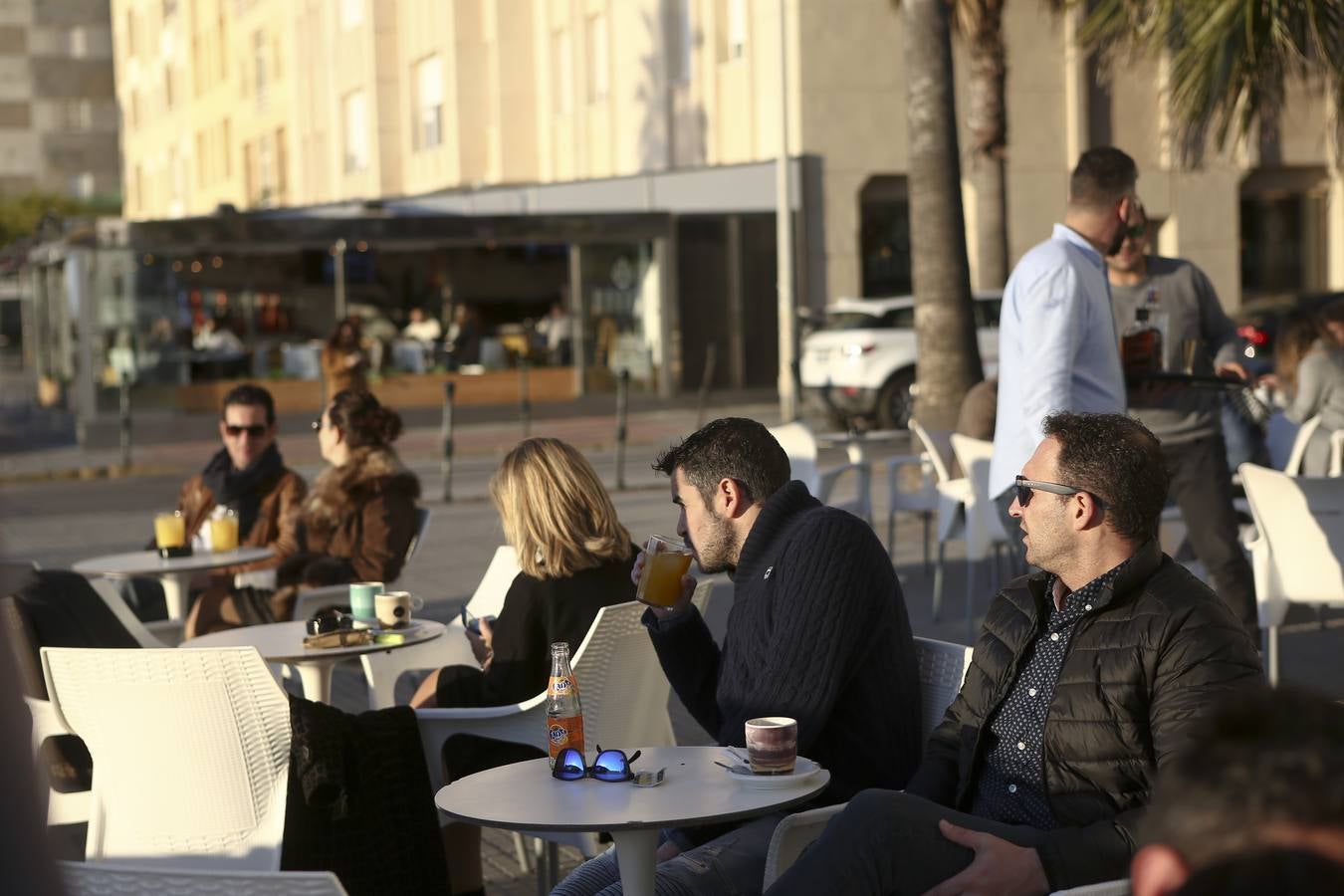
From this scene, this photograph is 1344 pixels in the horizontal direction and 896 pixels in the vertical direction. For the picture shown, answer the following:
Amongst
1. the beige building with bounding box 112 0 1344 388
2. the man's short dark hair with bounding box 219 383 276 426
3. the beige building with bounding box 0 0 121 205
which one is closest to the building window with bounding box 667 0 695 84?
the beige building with bounding box 112 0 1344 388

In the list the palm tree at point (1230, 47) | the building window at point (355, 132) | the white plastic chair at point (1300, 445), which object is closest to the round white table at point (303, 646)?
the white plastic chair at point (1300, 445)

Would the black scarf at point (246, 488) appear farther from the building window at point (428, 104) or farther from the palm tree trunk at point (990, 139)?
the building window at point (428, 104)

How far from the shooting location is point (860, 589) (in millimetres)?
4027

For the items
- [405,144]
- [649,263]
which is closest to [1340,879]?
[649,263]

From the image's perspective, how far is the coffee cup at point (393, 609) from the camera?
623 centimetres

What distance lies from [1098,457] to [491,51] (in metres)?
33.9

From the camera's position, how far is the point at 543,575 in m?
5.22

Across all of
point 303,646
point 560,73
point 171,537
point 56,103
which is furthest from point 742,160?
point 56,103

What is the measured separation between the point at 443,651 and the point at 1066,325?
8.60ft

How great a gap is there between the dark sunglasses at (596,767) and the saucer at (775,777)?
23cm

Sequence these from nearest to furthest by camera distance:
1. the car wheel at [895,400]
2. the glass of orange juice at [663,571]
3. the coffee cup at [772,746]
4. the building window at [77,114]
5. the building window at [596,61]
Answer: the coffee cup at [772,746]
the glass of orange juice at [663,571]
the car wheel at [895,400]
the building window at [596,61]
the building window at [77,114]

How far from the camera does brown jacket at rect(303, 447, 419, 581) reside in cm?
771

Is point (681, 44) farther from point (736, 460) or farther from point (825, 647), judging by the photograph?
point (825, 647)

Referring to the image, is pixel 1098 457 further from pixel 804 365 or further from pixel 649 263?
pixel 649 263
